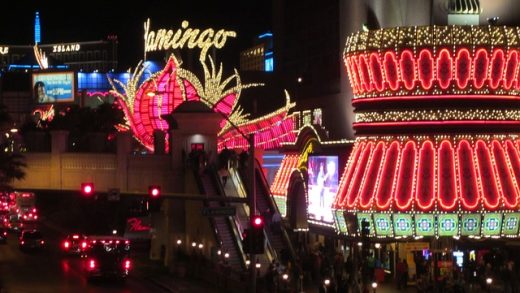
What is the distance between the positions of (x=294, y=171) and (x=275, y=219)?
782 centimetres

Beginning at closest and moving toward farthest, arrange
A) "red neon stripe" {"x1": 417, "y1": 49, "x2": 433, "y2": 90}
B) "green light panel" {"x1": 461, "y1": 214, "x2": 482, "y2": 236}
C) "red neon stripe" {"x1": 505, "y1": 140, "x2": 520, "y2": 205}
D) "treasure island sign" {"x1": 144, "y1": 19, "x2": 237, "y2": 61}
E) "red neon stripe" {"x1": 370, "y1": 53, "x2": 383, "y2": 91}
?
"green light panel" {"x1": 461, "y1": 214, "x2": 482, "y2": 236} → "red neon stripe" {"x1": 417, "y1": 49, "x2": 433, "y2": 90} → "red neon stripe" {"x1": 505, "y1": 140, "x2": 520, "y2": 205} → "red neon stripe" {"x1": 370, "y1": 53, "x2": 383, "y2": 91} → "treasure island sign" {"x1": 144, "y1": 19, "x2": 237, "y2": 61}

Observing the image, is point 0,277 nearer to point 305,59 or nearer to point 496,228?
point 496,228

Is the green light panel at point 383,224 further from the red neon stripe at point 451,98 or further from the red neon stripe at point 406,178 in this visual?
the red neon stripe at point 451,98

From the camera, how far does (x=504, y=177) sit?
50.1m

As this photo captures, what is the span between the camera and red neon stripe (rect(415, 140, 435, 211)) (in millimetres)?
49244

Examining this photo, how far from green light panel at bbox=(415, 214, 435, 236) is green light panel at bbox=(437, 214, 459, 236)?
0.35m

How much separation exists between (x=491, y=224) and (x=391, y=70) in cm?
766

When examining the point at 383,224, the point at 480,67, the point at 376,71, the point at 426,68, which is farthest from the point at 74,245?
the point at 480,67

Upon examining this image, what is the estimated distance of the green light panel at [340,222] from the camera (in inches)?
2056

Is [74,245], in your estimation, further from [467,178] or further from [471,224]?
[471,224]

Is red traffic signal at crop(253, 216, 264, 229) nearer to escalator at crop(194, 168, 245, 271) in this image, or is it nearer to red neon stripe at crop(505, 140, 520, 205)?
escalator at crop(194, 168, 245, 271)

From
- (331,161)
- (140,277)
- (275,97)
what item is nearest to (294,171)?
(331,161)

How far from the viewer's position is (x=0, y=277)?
53.4 meters


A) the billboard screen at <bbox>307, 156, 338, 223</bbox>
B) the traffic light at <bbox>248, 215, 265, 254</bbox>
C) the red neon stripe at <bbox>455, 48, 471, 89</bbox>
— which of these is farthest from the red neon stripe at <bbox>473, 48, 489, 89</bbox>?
the traffic light at <bbox>248, 215, 265, 254</bbox>
